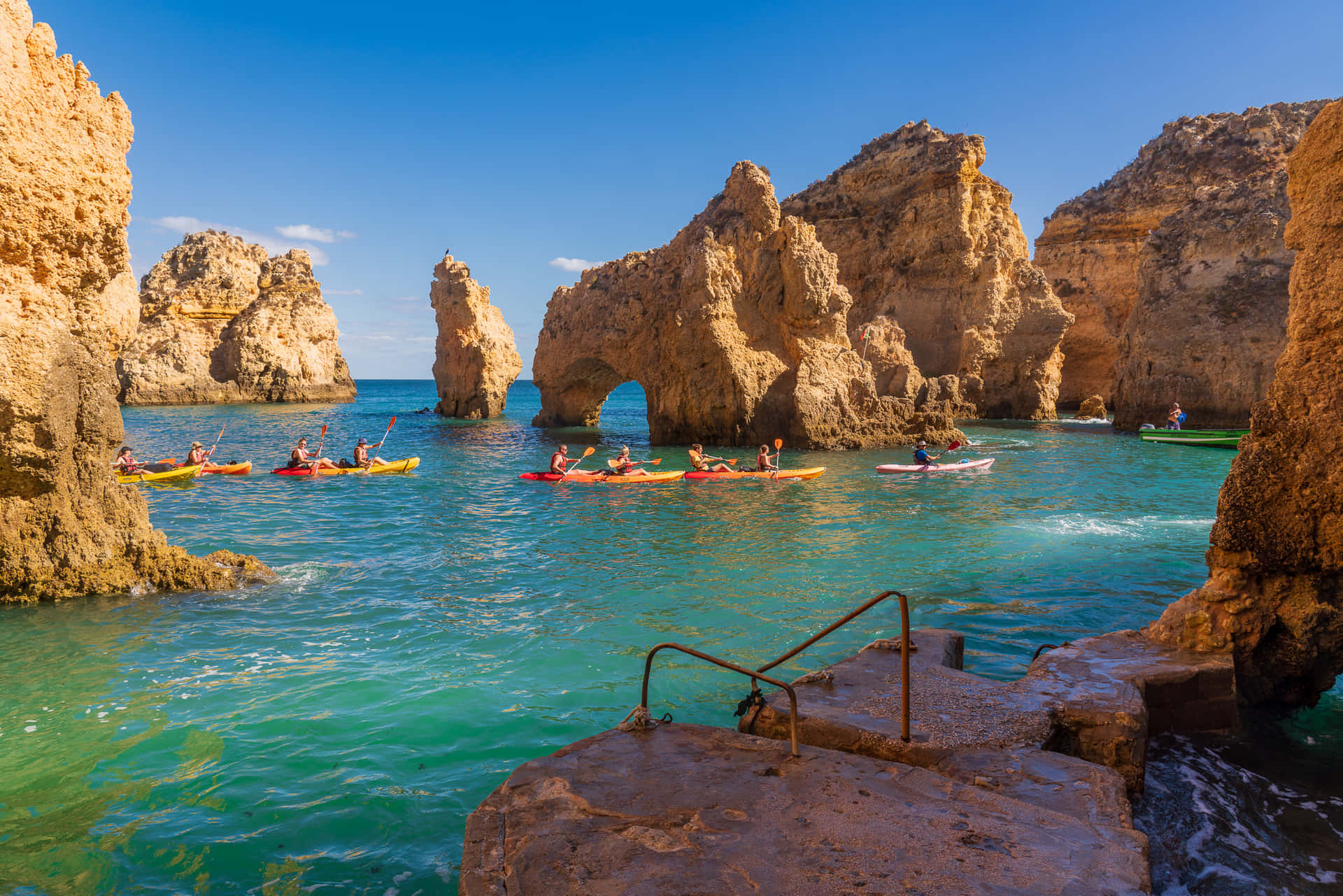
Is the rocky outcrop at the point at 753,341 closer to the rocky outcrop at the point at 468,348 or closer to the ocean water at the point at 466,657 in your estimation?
the ocean water at the point at 466,657

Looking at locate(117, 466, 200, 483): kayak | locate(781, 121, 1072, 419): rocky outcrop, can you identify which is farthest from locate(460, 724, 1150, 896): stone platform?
locate(781, 121, 1072, 419): rocky outcrop

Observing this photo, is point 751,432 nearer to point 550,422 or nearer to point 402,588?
point 550,422

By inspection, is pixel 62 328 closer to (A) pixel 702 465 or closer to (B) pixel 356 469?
(B) pixel 356 469

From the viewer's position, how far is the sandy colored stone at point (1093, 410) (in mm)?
42125

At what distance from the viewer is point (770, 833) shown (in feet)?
10.6

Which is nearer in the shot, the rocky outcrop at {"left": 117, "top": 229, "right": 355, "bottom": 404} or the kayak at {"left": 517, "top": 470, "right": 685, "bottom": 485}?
the kayak at {"left": 517, "top": 470, "right": 685, "bottom": 485}

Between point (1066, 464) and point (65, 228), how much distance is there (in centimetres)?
2403

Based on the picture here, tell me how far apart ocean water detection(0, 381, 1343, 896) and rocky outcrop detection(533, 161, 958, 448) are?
9974mm

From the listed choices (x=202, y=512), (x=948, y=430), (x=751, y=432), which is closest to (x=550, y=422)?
(x=751, y=432)

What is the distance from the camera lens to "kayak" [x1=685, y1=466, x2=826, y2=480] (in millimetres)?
19969

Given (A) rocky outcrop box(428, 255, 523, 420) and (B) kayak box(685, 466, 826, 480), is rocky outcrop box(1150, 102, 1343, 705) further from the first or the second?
(A) rocky outcrop box(428, 255, 523, 420)

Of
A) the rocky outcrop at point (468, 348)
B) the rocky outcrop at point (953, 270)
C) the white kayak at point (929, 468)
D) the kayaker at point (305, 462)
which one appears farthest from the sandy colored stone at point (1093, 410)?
the kayaker at point (305, 462)

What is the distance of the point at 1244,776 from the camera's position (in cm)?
488

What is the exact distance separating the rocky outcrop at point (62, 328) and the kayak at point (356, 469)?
39.3 feet
